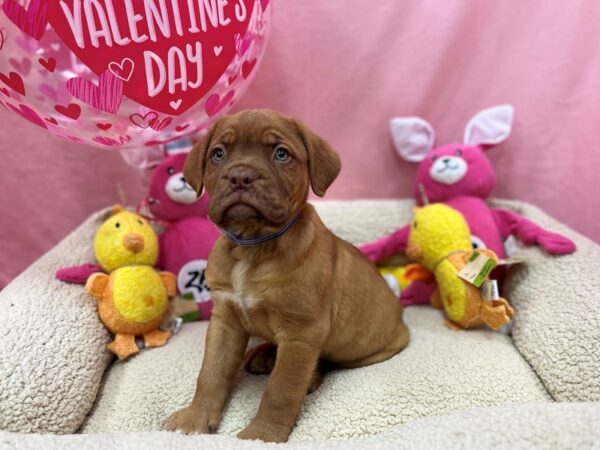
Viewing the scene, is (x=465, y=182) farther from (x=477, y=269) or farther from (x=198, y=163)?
(x=198, y=163)

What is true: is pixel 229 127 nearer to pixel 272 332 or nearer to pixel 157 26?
pixel 157 26

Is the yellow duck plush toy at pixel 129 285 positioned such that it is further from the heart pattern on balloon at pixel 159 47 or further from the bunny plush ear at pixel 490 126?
the bunny plush ear at pixel 490 126

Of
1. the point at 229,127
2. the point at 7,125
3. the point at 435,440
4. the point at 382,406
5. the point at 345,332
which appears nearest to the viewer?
the point at 435,440

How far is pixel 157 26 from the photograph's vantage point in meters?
1.57

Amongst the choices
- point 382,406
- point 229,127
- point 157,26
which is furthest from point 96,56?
point 382,406

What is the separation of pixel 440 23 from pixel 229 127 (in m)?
1.45

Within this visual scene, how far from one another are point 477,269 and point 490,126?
805mm

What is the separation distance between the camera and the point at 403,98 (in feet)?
8.46

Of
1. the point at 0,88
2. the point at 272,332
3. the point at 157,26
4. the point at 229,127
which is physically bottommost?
the point at 272,332

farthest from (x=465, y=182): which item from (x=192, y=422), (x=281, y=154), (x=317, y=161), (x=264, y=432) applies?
(x=192, y=422)

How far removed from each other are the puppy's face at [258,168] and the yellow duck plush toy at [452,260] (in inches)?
30.7

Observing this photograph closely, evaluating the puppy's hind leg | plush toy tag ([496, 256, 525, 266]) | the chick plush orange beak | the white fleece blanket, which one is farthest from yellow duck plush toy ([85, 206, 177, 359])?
plush toy tag ([496, 256, 525, 266])

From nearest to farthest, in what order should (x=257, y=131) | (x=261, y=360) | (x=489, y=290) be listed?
(x=257, y=131)
(x=261, y=360)
(x=489, y=290)

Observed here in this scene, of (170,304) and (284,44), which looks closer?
(170,304)
